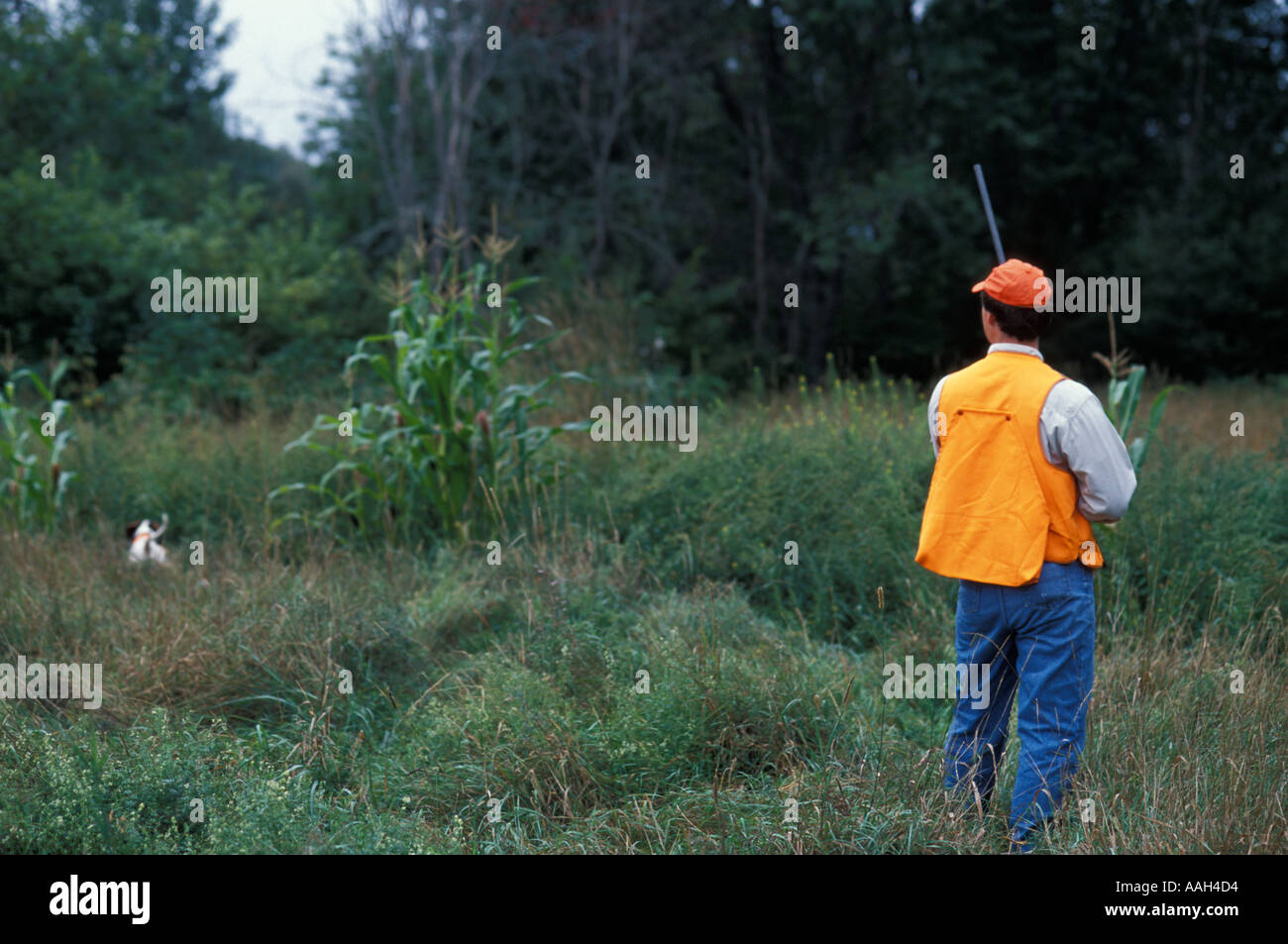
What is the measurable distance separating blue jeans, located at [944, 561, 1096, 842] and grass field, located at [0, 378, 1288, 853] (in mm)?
125

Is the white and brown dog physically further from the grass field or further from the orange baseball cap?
the orange baseball cap

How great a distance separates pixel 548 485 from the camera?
695 centimetres

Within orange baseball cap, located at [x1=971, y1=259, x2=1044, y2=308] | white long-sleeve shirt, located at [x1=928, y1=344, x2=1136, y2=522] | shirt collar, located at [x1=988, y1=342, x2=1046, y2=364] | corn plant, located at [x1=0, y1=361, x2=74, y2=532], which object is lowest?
corn plant, located at [x1=0, y1=361, x2=74, y2=532]

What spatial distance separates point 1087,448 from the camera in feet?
10.4

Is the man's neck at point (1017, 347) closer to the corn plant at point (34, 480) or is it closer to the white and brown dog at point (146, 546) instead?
the white and brown dog at point (146, 546)

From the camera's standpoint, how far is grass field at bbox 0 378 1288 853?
3.33 metres

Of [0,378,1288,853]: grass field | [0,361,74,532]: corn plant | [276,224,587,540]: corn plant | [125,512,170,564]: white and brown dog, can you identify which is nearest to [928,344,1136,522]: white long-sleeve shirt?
[0,378,1288,853]: grass field

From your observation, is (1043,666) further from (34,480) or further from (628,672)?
(34,480)

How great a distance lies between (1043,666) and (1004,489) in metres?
0.56

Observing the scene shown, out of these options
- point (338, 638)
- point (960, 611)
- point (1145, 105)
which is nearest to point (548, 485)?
point (338, 638)

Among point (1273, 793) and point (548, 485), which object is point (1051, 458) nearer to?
point (1273, 793)

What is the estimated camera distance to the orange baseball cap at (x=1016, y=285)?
333cm
